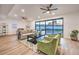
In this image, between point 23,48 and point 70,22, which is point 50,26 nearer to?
point 70,22

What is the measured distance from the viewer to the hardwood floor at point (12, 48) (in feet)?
6.48

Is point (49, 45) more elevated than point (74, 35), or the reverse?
point (74, 35)

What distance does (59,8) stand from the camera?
200 centimetres

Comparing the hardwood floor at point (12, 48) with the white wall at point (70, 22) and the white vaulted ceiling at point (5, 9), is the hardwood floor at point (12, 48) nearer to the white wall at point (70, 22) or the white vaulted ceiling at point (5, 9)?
the white vaulted ceiling at point (5, 9)

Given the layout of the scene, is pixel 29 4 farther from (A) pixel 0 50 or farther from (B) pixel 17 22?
(A) pixel 0 50

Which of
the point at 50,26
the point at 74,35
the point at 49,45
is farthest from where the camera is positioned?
the point at 50,26

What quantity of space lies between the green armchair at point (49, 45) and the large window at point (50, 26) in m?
0.13

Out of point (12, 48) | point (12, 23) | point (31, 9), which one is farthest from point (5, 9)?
point (12, 48)

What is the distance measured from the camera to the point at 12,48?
2.01m

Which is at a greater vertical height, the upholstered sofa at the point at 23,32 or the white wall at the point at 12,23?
the white wall at the point at 12,23

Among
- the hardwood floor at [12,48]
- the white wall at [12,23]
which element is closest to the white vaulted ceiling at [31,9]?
the white wall at [12,23]

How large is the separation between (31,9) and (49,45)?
96cm

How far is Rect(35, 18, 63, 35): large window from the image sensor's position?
2130 mm

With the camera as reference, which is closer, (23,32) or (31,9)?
(31,9)
